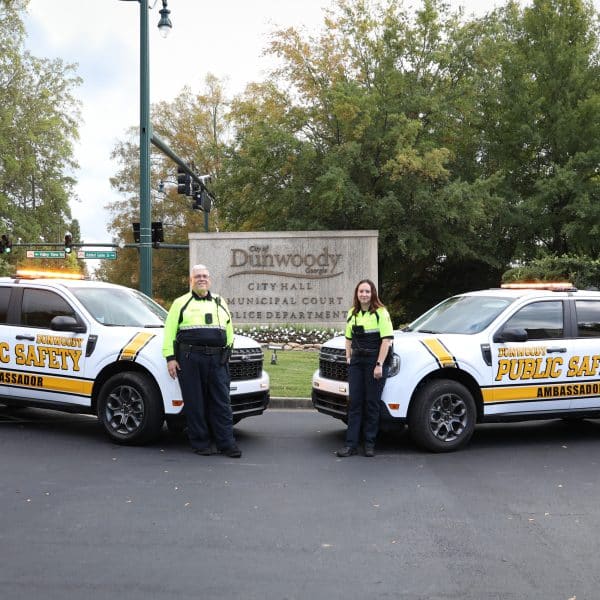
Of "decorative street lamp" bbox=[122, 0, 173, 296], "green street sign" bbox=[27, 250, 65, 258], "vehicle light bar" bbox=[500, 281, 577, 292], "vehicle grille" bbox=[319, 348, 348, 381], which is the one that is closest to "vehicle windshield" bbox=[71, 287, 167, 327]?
"vehicle grille" bbox=[319, 348, 348, 381]

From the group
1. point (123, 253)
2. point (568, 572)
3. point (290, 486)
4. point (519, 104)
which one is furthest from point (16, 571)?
point (123, 253)

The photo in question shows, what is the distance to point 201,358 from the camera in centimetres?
741

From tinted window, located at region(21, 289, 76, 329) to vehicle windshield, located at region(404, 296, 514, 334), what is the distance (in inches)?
152

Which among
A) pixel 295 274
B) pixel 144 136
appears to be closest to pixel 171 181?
pixel 295 274

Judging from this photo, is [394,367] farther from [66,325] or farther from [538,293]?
[66,325]

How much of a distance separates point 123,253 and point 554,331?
42.7 m

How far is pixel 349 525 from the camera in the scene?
17.1 ft

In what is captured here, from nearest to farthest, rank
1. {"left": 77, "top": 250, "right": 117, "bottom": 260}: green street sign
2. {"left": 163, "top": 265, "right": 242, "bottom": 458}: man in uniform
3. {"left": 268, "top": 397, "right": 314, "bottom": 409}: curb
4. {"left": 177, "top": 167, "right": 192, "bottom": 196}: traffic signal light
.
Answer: {"left": 163, "top": 265, "right": 242, "bottom": 458}: man in uniform < {"left": 268, "top": 397, "right": 314, "bottom": 409}: curb < {"left": 77, "top": 250, "right": 117, "bottom": 260}: green street sign < {"left": 177, "top": 167, "right": 192, "bottom": 196}: traffic signal light

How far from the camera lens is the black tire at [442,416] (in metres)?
7.52

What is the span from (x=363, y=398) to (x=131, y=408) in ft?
7.64

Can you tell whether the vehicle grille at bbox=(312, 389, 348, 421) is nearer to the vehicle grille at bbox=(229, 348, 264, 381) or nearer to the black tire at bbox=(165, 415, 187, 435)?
the vehicle grille at bbox=(229, 348, 264, 381)

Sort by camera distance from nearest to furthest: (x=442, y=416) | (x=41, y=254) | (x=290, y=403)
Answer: (x=442, y=416), (x=290, y=403), (x=41, y=254)

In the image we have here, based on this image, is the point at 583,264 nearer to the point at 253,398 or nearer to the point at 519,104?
the point at 253,398

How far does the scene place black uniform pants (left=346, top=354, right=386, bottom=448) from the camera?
741cm
